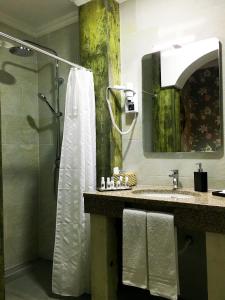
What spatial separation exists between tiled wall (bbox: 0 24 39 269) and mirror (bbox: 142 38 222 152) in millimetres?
1277

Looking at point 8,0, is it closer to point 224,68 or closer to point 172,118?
point 172,118

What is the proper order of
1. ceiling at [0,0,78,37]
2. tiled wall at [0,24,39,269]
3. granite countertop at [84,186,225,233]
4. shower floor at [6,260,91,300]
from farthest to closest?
tiled wall at [0,24,39,269] → ceiling at [0,0,78,37] → shower floor at [6,260,91,300] → granite countertop at [84,186,225,233]

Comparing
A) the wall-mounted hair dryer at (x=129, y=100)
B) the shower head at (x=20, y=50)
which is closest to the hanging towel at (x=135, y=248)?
the wall-mounted hair dryer at (x=129, y=100)

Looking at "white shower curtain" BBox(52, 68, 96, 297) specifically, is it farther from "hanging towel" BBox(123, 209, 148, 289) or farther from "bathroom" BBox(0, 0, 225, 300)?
"hanging towel" BBox(123, 209, 148, 289)

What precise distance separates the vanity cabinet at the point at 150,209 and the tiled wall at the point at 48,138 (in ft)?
3.55

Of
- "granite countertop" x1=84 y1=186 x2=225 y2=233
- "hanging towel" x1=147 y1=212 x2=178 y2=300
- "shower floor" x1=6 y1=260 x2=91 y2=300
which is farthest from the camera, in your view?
"shower floor" x1=6 y1=260 x2=91 y2=300

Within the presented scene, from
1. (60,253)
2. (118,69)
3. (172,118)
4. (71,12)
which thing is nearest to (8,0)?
(71,12)

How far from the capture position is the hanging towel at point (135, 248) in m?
1.48

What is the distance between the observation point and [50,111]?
8.75ft

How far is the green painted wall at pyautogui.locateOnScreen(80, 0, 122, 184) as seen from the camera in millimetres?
2023

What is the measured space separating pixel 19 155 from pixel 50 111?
0.55 metres

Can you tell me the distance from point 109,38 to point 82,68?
12.9 inches

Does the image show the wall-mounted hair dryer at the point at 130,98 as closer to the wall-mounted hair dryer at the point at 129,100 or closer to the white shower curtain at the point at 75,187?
the wall-mounted hair dryer at the point at 129,100

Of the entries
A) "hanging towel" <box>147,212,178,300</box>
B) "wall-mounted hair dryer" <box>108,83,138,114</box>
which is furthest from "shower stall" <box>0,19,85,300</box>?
"hanging towel" <box>147,212,178,300</box>
